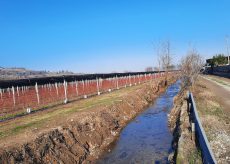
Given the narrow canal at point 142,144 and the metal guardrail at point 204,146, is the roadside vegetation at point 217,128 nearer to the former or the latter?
the metal guardrail at point 204,146

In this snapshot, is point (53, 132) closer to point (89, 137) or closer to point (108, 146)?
point (89, 137)

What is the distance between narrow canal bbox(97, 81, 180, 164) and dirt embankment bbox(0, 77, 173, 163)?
0.62 metres

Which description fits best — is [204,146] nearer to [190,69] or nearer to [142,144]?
[142,144]

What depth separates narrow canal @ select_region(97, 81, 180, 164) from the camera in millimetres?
12586

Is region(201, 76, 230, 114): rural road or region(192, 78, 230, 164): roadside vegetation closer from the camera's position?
region(192, 78, 230, 164): roadside vegetation

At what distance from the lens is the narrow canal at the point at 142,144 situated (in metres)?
12.6

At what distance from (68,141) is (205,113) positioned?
845 cm

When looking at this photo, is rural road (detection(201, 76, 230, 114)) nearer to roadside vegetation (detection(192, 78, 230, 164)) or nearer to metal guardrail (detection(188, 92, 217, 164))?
roadside vegetation (detection(192, 78, 230, 164))

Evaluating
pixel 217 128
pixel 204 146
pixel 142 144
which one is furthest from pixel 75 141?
pixel 217 128

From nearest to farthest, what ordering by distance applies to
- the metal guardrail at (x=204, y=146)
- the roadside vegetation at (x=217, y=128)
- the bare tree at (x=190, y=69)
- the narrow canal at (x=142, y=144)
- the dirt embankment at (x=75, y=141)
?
the metal guardrail at (x=204, y=146) < the roadside vegetation at (x=217, y=128) < the dirt embankment at (x=75, y=141) < the narrow canal at (x=142, y=144) < the bare tree at (x=190, y=69)

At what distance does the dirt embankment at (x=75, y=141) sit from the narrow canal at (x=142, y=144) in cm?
62

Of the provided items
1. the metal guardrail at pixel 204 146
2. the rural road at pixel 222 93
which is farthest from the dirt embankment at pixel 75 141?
the rural road at pixel 222 93

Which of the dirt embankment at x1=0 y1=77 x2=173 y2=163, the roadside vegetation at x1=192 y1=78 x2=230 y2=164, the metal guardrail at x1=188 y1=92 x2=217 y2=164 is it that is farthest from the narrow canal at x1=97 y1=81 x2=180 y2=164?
the roadside vegetation at x1=192 y1=78 x2=230 y2=164

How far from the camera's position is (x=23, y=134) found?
13055mm
